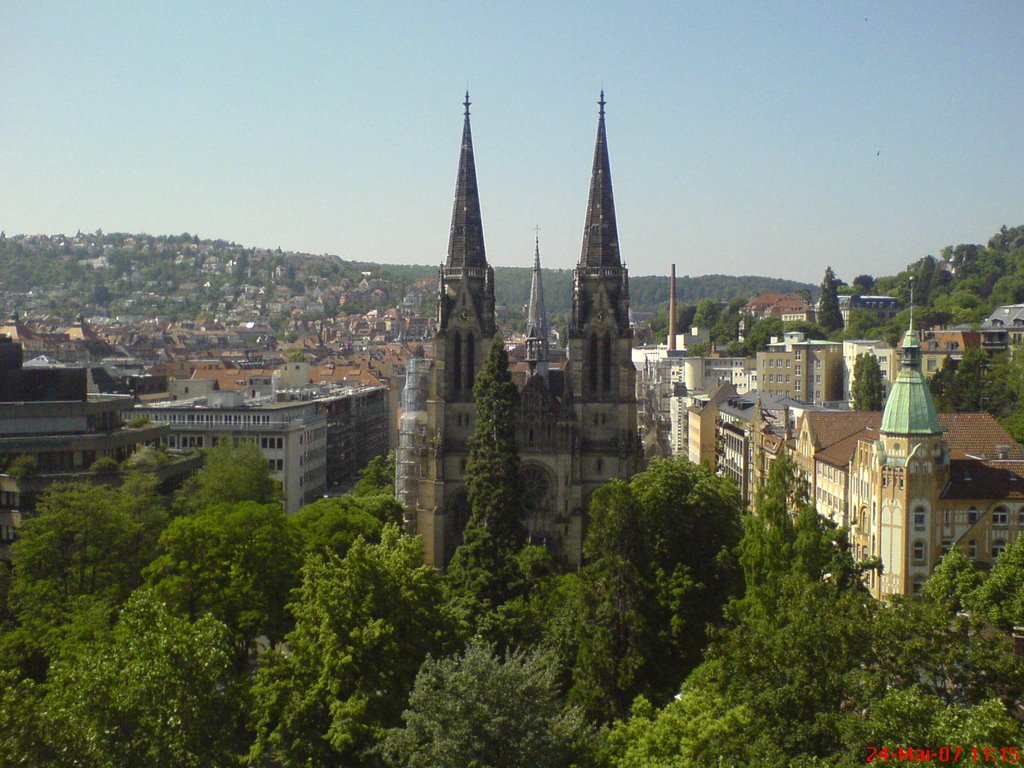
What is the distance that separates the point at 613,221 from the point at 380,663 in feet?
157

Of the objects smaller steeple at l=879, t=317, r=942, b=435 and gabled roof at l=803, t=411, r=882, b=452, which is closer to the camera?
smaller steeple at l=879, t=317, r=942, b=435

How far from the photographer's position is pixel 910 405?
2053 inches

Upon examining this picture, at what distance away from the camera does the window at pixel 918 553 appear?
52312 mm

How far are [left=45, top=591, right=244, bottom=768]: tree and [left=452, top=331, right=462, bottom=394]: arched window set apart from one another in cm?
4356

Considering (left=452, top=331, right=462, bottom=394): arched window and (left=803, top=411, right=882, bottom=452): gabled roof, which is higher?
(left=452, top=331, right=462, bottom=394): arched window

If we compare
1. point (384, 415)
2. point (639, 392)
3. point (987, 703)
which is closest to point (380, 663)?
point (987, 703)

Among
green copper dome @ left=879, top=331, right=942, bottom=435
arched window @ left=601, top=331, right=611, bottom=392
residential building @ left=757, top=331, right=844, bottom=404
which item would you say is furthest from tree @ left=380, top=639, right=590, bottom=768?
residential building @ left=757, top=331, right=844, bottom=404

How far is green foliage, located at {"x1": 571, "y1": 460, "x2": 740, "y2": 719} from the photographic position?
38.5 m

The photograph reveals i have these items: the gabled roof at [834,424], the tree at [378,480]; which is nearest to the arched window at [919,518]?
the gabled roof at [834,424]

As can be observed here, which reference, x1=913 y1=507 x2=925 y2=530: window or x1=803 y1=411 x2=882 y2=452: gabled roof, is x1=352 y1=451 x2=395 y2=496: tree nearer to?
x1=803 y1=411 x2=882 y2=452: gabled roof

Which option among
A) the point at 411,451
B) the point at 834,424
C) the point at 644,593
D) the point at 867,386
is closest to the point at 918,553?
the point at 644,593

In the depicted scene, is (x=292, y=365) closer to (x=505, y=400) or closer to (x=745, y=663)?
(x=505, y=400)

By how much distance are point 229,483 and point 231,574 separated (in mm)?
22139

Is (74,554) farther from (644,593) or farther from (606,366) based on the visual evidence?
(606,366)
